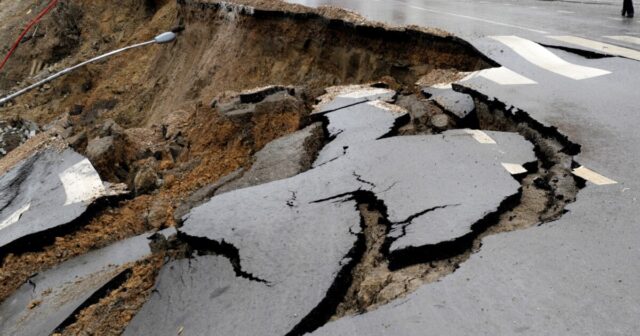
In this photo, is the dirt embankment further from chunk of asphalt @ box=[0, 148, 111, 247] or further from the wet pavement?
the wet pavement

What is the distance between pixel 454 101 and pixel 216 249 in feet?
10.6

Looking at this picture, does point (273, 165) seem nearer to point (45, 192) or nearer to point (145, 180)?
point (145, 180)

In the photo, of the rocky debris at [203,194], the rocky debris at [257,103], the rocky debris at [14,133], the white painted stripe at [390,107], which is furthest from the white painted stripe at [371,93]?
the rocky debris at [14,133]

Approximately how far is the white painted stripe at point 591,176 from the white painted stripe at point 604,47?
339cm

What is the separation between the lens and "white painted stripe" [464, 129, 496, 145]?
4348 mm

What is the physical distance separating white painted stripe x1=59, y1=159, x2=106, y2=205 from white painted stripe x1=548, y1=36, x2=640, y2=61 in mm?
6448

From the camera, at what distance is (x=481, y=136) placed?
448 centimetres

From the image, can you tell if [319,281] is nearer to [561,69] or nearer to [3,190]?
[561,69]

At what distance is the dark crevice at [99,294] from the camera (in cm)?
354

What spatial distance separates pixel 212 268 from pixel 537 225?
202 cm

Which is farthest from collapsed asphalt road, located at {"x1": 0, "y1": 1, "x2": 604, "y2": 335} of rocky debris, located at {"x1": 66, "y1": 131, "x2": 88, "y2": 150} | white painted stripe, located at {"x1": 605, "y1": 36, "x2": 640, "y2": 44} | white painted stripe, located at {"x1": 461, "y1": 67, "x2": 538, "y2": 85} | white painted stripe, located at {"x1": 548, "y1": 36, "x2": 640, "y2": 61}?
white painted stripe, located at {"x1": 605, "y1": 36, "x2": 640, "y2": 44}

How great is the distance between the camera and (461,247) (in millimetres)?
2867

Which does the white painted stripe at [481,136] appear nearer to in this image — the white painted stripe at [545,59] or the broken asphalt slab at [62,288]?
the white painted stripe at [545,59]

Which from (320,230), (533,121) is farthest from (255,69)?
(320,230)
